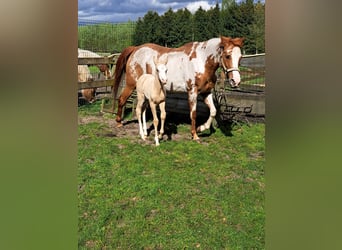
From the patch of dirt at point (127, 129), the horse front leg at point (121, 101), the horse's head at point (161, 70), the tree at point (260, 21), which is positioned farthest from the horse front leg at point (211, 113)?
the tree at point (260, 21)

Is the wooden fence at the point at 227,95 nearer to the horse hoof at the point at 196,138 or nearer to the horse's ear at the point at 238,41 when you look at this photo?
the horse's ear at the point at 238,41

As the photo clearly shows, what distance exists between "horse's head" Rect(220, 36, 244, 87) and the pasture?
0.61 metres

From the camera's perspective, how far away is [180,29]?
10.3 feet

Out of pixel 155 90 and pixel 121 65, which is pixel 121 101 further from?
pixel 155 90

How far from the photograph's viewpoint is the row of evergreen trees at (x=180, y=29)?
8.42 ft

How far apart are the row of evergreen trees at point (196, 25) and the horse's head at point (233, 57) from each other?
138 millimetres

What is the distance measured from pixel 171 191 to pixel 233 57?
4.98ft

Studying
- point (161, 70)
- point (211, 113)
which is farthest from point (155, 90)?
point (211, 113)

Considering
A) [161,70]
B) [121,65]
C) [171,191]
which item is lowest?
[171,191]

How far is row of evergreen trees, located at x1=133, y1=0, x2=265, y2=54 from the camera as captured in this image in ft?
8.35

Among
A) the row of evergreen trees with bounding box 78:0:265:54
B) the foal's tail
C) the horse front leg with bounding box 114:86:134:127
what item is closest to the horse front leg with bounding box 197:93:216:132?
the row of evergreen trees with bounding box 78:0:265:54
